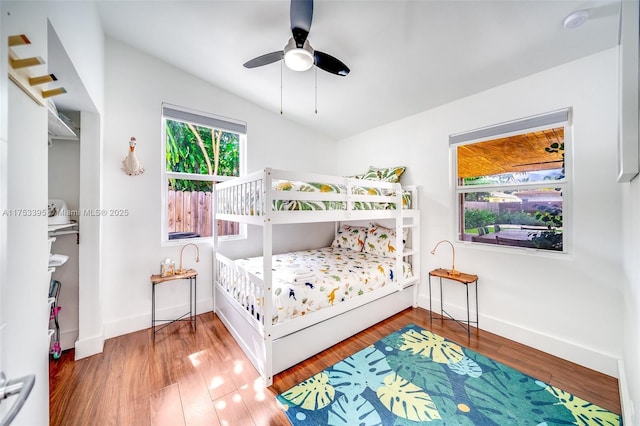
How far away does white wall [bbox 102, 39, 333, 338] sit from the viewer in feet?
7.60

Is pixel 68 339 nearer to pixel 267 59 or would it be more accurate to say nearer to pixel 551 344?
pixel 267 59

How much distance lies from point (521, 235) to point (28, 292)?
3.32 meters

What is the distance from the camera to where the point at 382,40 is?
1.96m

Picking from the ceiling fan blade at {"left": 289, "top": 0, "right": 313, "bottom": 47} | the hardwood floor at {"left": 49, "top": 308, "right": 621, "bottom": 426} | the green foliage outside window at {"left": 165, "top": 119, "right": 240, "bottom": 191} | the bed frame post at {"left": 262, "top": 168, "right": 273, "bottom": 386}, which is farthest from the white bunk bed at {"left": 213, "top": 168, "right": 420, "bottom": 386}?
the ceiling fan blade at {"left": 289, "top": 0, "right": 313, "bottom": 47}

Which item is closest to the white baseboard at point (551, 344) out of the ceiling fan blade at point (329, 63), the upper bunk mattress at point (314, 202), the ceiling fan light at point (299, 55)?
the upper bunk mattress at point (314, 202)

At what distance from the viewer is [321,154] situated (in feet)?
13.1

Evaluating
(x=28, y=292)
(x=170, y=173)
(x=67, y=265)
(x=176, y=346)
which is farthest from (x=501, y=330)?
(x=67, y=265)

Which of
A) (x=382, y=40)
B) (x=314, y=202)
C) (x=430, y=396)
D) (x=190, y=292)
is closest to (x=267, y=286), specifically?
(x=314, y=202)

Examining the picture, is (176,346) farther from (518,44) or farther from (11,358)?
(518,44)

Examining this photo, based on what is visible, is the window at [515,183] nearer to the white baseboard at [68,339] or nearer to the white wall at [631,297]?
the white wall at [631,297]

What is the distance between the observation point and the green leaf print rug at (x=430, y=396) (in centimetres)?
145

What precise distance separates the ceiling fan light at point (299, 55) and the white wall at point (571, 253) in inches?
74.6

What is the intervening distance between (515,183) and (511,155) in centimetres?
29

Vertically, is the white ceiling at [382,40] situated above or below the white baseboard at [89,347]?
above
